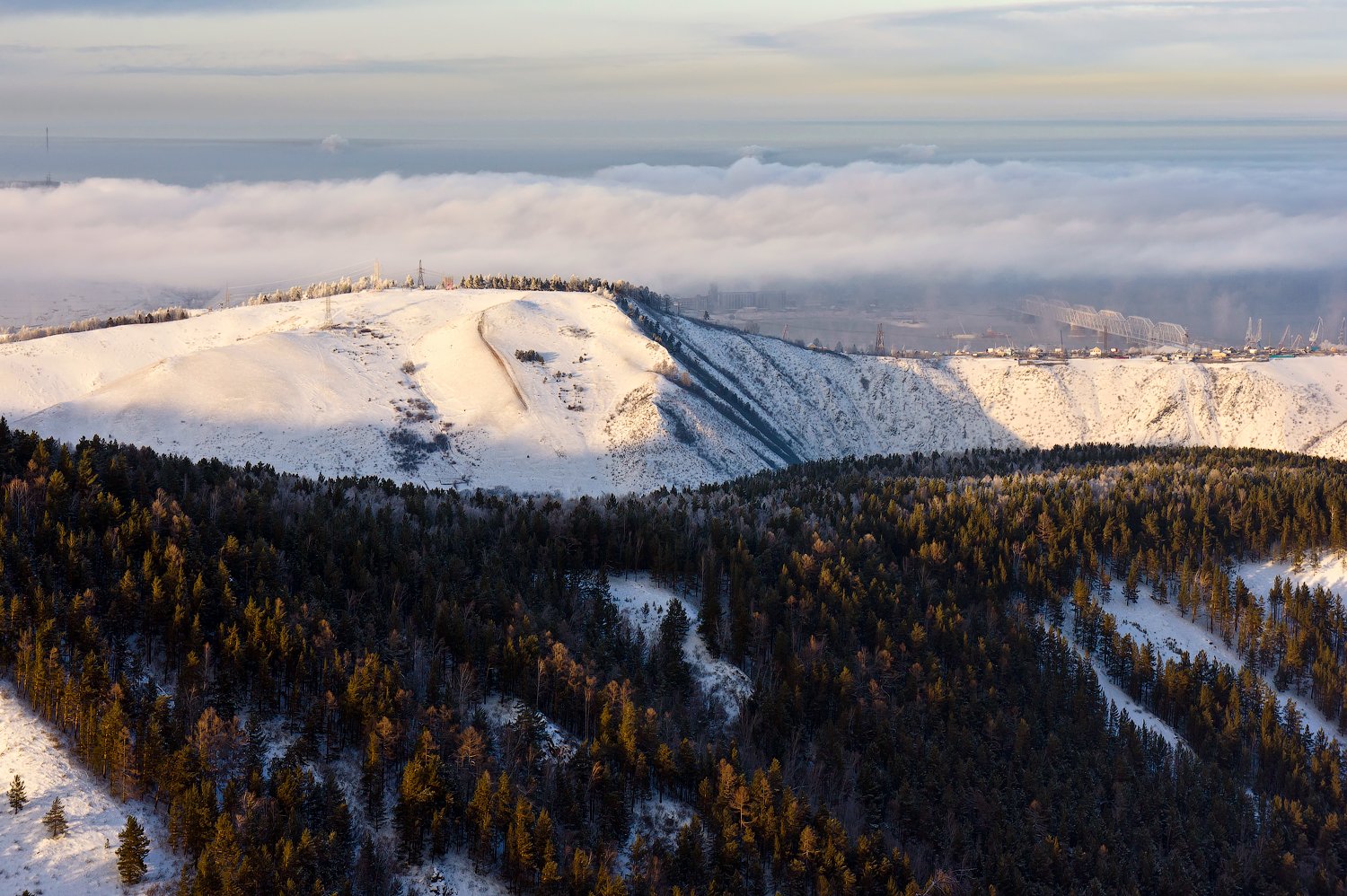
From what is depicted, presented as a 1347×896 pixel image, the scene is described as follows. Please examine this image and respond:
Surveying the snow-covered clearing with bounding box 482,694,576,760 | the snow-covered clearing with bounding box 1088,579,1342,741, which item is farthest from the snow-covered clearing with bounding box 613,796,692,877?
the snow-covered clearing with bounding box 1088,579,1342,741

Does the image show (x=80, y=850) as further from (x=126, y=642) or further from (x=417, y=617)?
(x=417, y=617)

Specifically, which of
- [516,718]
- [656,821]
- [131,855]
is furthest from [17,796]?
[656,821]

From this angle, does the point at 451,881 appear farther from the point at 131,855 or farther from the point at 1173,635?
the point at 1173,635

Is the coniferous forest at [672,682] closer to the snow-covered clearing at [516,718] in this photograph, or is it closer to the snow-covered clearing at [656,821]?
the snow-covered clearing at [516,718]

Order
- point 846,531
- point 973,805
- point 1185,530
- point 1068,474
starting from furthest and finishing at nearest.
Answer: point 1068,474 → point 1185,530 → point 846,531 → point 973,805

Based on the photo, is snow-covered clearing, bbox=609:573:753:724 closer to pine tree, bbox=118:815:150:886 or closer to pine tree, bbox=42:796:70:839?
pine tree, bbox=118:815:150:886

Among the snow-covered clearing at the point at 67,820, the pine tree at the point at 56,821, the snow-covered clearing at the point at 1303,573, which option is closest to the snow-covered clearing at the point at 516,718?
the snow-covered clearing at the point at 67,820

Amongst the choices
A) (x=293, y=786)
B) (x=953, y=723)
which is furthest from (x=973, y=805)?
(x=293, y=786)
